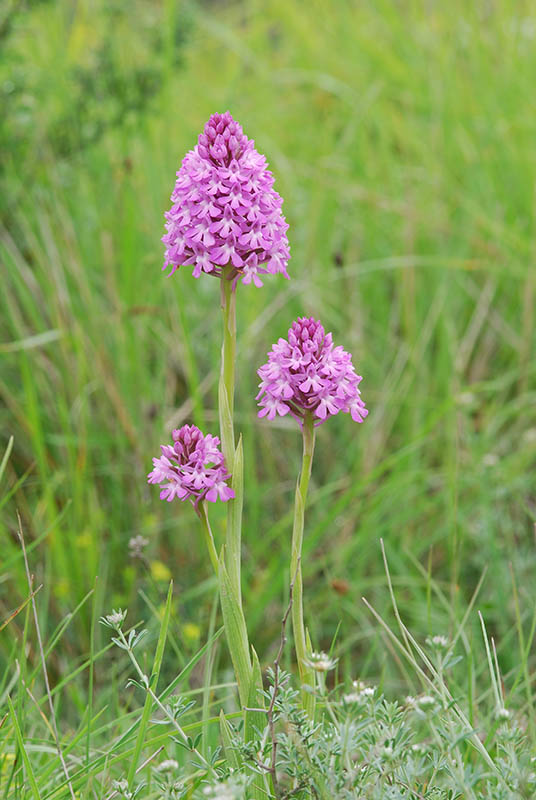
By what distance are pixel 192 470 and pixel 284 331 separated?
7.24 ft

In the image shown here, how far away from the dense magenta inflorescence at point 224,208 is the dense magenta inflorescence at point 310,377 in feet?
0.38

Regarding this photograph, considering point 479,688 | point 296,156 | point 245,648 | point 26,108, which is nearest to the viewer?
point 245,648

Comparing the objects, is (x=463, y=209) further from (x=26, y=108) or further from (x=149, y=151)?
(x=26, y=108)

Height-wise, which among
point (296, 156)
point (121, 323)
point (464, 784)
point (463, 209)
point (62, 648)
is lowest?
point (62, 648)

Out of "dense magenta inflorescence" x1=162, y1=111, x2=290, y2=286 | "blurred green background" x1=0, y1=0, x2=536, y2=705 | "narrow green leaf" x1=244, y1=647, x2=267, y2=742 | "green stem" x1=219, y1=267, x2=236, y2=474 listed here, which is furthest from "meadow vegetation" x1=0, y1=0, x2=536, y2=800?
"dense magenta inflorescence" x1=162, y1=111, x2=290, y2=286

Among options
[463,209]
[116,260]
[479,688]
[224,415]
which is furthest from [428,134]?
[224,415]

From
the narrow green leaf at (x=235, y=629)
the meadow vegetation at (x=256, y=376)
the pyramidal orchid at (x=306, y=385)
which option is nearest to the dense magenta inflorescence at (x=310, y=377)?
the pyramidal orchid at (x=306, y=385)

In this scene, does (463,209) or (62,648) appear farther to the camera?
(463,209)

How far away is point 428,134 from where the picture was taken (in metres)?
4.47

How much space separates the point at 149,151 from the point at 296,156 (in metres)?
1.37

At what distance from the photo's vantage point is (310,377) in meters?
1.34

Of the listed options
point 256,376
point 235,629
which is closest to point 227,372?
point 235,629

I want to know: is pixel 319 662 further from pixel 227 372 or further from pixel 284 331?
pixel 284 331

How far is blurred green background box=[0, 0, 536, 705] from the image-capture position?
2744mm
